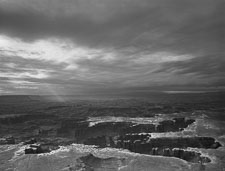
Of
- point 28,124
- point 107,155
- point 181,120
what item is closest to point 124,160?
point 107,155

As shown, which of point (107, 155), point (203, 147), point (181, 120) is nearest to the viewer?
point (107, 155)

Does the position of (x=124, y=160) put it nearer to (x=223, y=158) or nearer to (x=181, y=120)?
(x=223, y=158)

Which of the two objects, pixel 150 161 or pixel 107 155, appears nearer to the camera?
pixel 150 161

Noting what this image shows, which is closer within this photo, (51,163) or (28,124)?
(51,163)

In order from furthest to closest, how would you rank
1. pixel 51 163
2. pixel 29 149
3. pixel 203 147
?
pixel 203 147 → pixel 29 149 → pixel 51 163

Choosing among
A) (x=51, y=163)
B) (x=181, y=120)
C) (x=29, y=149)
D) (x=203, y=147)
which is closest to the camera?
(x=51, y=163)

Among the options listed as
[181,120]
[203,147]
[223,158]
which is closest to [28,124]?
[181,120]

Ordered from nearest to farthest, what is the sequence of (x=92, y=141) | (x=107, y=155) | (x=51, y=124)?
(x=107, y=155) < (x=92, y=141) < (x=51, y=124)

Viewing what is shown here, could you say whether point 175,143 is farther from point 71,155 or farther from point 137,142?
point 71,155

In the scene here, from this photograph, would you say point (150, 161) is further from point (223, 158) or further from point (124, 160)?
point (223, 158)
